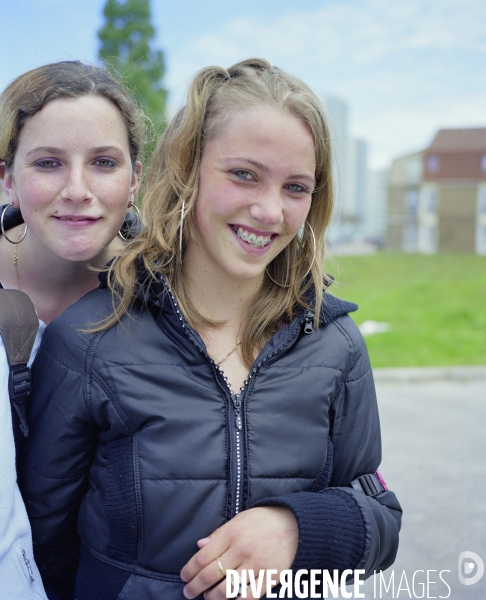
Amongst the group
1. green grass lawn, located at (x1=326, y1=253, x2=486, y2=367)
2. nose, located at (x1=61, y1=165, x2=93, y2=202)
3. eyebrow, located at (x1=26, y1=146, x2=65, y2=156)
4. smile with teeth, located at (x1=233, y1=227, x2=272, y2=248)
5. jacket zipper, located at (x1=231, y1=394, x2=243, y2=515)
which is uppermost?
eyebrow, located at (x1=26, y1=146, x2=65, y2=156)

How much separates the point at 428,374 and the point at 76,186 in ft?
19.2

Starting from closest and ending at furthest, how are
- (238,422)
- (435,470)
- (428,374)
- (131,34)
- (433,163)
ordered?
(238,422) → (435,470) → (428,374) → (131,34) → (433,163)

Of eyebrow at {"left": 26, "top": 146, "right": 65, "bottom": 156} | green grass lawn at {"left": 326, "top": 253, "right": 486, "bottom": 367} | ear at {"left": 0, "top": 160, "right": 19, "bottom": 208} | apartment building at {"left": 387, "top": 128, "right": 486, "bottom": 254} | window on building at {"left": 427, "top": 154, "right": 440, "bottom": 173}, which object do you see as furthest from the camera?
window on building at {"left": 427, "top": 154, "right": 440, "bottom": 173}

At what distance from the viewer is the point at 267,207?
5.03ft

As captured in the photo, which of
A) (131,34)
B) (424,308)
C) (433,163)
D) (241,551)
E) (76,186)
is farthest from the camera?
(433,163)

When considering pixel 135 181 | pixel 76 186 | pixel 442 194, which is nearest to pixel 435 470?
pixel 135 181

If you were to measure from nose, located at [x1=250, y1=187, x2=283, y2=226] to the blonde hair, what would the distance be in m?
0.17

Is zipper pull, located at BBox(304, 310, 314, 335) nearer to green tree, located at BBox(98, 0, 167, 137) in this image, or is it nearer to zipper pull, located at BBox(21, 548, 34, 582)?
zipper pull, located at BBox(21, 548, 34, 582)

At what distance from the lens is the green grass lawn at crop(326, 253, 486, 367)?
754 cm

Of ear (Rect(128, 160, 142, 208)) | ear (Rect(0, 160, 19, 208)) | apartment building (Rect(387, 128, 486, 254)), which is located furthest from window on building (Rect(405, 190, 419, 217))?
ear (Rect(0, 160, 19, 208))

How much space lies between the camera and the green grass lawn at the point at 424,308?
7539 mm

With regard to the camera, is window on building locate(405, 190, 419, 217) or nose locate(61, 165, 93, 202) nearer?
nose locate(61, 165, 93, 202)

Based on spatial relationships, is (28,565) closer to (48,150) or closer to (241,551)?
(241,551)

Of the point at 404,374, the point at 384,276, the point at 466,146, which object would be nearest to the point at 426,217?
the point at 466,146
